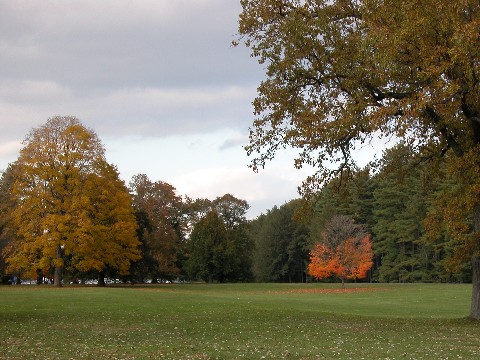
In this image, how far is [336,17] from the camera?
765 inches

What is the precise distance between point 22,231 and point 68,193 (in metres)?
4.99

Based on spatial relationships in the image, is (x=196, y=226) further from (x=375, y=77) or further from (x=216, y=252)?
(x=375, y=77)

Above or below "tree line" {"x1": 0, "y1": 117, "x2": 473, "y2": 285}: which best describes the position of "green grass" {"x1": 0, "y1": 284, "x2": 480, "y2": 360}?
below

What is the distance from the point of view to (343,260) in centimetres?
6109

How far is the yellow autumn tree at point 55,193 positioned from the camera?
161ft

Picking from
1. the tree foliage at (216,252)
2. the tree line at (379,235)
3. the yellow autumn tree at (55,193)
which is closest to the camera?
the yellow autumn tree at (55,193)

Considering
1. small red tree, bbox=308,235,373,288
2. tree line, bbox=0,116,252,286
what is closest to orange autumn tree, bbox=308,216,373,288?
small red tree, bbox=308,235,373,288

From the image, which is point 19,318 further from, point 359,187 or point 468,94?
point 468,94

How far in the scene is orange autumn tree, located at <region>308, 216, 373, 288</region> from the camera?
60.7 m

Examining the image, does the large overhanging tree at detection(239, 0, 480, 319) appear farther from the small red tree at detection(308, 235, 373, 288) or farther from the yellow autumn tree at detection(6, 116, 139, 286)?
the small red tree at detection(308, 235, 373, 288)

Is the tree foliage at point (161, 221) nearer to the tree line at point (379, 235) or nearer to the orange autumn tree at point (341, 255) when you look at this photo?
the tree line at point (379, 235)

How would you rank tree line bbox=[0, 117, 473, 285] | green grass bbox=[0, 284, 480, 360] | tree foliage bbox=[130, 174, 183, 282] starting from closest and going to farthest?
green grass bbox=[0, 284, 480, 360], tree line bbox=[0, 117, 473, 285], tree foliage bbox=[130, 174, 183, 282]

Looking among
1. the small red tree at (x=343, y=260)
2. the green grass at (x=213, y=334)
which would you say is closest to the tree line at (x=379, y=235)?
the small red tree at (x=343, y=260)

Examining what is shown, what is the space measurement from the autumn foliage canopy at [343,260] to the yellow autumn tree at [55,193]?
22.0 m
